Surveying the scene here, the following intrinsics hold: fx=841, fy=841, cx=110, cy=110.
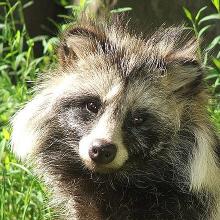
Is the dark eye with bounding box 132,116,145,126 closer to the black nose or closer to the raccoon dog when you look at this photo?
the raccoon dog

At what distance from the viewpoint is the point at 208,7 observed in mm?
6805

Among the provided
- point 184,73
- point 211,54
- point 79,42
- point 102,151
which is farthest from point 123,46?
point 211,54

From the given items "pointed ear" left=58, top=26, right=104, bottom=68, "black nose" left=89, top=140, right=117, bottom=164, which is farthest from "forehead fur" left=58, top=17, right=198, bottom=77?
"black nose" left=89, top=140, right=117, bottom=164

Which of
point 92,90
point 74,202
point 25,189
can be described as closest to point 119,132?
point 92,90

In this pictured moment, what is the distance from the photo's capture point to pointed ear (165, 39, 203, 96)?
15.2 feet

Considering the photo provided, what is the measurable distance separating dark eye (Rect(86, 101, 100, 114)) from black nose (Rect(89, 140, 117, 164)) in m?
0.30

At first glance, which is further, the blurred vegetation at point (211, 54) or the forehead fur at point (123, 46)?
the blurred vegetation at point (211, 54)

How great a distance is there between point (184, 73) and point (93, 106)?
0.54 meters

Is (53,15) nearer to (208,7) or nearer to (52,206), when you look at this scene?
(208,7)

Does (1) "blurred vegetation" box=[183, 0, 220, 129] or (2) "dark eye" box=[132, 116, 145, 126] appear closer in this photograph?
(2) "dark eye" box=[132, 116, 145, 126]

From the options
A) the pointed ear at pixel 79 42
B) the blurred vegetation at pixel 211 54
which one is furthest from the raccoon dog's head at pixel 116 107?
the blurred vegetation at pixel 211 54

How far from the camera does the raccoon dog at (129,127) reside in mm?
4512

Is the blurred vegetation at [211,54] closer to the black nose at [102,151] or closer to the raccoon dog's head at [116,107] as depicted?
the raccoon dog's head at [116,107]

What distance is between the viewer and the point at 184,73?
4633 mm
